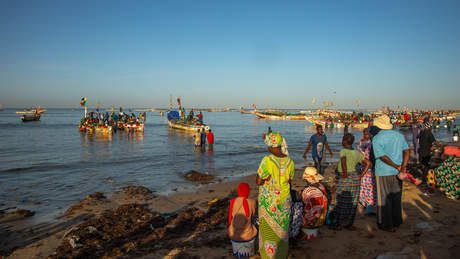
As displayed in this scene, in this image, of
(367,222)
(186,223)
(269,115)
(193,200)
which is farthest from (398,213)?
(269,115)

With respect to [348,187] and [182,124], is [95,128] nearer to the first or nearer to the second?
[182,124]

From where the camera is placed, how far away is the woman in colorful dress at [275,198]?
3.23 metres

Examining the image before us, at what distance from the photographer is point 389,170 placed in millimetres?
4113

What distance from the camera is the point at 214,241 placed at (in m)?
4.23

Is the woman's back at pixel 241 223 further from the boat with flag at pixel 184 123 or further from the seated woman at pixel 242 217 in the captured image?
the boat with flag at pixel 184 123

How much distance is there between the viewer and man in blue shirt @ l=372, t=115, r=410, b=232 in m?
4.07

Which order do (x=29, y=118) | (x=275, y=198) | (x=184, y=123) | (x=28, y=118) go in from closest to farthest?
(x=275, y=198), (x=184, y=123), (x=28, y=118), (x=29, y=118)

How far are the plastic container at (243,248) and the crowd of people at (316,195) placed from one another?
8 cm

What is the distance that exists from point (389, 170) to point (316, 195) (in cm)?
125

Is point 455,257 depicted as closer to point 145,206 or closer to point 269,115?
point 145,206

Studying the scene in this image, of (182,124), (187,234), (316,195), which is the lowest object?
(187,234)

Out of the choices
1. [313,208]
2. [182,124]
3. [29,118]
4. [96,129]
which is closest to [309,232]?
[313,208]

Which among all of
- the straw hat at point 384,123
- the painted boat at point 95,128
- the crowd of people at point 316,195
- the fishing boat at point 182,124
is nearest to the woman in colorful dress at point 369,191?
the crowd of people at point 316,195

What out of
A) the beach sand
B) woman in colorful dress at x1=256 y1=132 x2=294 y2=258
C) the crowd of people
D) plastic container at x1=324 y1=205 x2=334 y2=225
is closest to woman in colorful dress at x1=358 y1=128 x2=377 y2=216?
the crowd of people
